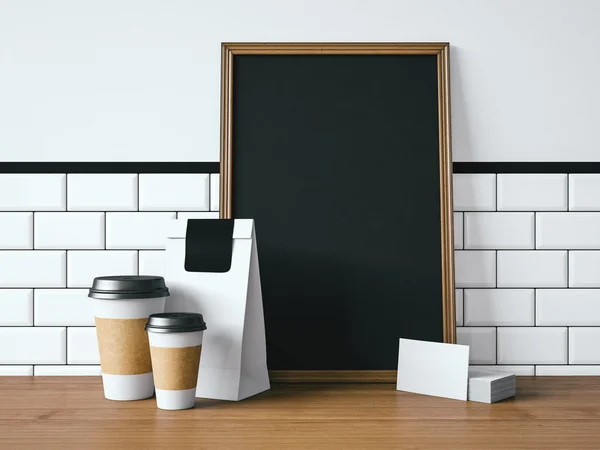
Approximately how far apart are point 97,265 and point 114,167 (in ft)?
0.78

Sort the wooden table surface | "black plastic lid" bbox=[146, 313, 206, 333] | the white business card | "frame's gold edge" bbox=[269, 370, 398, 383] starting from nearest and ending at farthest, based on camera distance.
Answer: the wooden table surface
"black plastic lid" bbox=[146, 313, 206, 333]
the white business card
"frame's gold edge" bbox=[269, 370, 398, 383]

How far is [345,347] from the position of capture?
146cm

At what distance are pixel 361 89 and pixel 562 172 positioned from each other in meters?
0.52

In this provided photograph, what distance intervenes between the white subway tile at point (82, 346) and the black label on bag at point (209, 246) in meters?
0.39

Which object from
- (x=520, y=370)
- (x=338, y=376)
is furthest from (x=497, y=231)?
(x=338, y=376)

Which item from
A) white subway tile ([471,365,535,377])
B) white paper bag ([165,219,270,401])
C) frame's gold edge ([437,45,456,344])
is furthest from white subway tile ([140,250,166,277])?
white subway tile ([471,365,535,377])

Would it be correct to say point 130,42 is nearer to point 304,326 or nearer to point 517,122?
point 304,326

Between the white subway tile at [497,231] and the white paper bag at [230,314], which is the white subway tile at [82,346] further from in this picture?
the white subway tile at [497,231]

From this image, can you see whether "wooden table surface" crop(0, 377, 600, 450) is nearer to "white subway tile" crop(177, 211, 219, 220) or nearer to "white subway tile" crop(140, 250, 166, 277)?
"white subway tile" crop(140, 250, 166, 277)

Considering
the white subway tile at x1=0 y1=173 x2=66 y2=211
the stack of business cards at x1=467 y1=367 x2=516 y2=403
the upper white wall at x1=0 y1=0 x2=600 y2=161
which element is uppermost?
the upper white wall at x1=0 y1=0 x2=600 y2=161

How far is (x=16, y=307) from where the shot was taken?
1.51 m

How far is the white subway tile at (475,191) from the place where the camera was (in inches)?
59.2

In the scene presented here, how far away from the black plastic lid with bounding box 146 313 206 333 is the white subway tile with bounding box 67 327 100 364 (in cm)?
40

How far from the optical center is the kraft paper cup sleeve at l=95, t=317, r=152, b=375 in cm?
122
